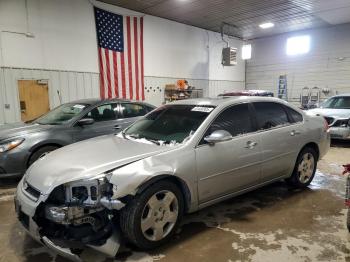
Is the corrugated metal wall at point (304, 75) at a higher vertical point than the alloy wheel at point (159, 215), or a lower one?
higher

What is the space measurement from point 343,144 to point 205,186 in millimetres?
6261

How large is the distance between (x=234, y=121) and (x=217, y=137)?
0.54 metres

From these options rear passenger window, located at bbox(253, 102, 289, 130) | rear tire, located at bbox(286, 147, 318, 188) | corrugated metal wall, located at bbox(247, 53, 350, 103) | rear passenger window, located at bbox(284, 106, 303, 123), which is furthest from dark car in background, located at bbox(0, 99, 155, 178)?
corrugated metal wall, located at bbox(247, 53, 350, 103)

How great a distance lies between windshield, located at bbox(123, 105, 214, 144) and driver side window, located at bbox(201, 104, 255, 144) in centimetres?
14

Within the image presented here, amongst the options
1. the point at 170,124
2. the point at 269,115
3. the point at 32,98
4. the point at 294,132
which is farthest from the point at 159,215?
the point at 32,98

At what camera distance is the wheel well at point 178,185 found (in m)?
2.36

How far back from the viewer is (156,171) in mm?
2410

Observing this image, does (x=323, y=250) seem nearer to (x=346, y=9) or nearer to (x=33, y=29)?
(x=33, y=29)

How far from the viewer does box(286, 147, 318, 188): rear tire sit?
3902 millimetres

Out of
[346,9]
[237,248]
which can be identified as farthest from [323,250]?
[346,9]

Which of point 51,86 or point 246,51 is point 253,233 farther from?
point 246,51

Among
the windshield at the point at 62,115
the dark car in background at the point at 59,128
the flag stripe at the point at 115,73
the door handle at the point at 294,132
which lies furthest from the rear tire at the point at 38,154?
the flag stripe at the point at 115,73

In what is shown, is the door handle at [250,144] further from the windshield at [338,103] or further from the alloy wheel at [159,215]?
the windshield at [338,103]

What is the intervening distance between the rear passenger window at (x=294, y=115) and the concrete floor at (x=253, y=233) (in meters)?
0.99
